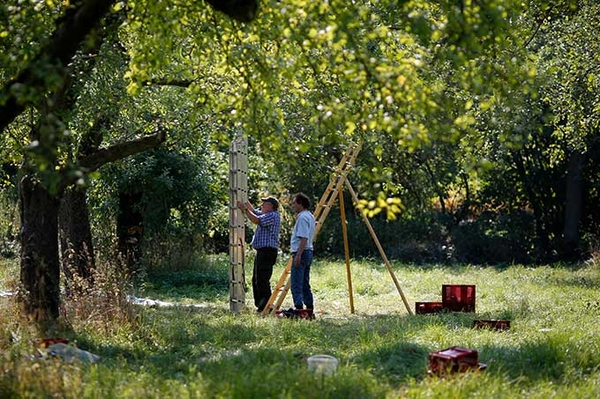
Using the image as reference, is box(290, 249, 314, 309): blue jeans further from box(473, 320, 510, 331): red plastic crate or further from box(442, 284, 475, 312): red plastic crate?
box(473, 320, 510, 331): red plastic crate

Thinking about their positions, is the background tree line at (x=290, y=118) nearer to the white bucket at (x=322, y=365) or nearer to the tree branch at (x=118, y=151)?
the tree branch at (x=118, y=151)

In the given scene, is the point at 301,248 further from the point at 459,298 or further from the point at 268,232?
the point at 459,298

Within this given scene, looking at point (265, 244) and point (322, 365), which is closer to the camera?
point (322, 365)

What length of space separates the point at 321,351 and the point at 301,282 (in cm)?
378

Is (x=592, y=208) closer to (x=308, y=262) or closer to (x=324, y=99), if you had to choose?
(x=308, y=262)

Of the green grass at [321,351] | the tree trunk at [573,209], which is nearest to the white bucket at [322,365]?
the green grass at [321,351]

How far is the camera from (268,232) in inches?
503

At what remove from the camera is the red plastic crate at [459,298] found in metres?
12.8

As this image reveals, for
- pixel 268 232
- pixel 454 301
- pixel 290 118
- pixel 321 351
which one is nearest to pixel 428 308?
pixel 454 301

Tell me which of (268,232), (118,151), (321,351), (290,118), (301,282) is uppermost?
(290,118)

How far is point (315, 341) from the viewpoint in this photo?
945 centimetres

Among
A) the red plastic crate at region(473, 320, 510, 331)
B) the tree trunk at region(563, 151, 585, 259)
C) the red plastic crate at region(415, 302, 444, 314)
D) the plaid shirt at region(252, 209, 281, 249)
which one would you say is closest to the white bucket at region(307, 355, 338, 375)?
the red plastic crate at region(473, 320, 510, 331)

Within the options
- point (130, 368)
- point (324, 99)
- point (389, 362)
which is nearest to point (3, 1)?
point (324, 99)

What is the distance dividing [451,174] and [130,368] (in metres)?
16.1
